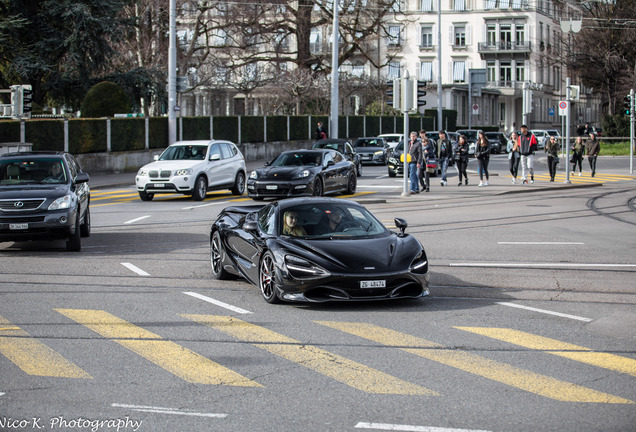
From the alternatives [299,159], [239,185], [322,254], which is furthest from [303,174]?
[322,254]

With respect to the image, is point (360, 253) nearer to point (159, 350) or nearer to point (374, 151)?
point (159, 350)

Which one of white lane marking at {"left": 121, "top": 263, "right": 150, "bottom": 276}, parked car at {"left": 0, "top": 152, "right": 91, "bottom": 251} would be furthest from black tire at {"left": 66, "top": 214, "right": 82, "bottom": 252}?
white lane marking at {"left": 121, "top": 263, "right": 150, "bottom": 276}

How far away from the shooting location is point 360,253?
412 inches

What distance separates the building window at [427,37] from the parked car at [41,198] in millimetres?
82440

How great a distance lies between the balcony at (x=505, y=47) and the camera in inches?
3666

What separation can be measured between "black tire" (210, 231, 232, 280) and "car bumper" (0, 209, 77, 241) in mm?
3551

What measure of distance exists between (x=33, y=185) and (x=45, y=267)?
2.63m

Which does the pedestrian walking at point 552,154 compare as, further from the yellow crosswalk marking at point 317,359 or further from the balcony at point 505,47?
the balcony at point 505,47

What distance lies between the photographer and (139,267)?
45.5 ft

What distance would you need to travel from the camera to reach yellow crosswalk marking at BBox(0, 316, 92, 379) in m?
7.39

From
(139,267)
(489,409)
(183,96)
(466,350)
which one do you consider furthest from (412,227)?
(183,96)

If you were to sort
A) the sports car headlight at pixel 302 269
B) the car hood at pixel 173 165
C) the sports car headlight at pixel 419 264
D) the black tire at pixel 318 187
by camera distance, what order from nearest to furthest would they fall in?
the sports car headlight at pixel 302 269 < the sports car headlight at pixel 419 264 < the black tire at pixel 318 187 < the car hood at pixel 173 165

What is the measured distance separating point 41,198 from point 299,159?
12.2 metres

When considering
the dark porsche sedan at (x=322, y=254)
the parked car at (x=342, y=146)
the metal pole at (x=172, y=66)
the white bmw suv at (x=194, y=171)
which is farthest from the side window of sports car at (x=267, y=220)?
the metal pole at (x=172, y=66)
